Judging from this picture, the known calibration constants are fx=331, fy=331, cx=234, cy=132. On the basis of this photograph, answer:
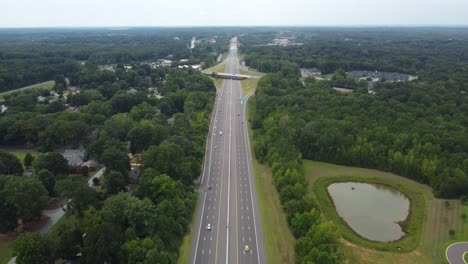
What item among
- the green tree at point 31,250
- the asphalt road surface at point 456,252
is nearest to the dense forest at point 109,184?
the green tree at point 31,250

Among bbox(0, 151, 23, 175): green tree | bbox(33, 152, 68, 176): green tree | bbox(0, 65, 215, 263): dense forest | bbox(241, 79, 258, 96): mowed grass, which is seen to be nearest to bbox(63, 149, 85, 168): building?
bbox(0, 65, 215, 263): dense forest

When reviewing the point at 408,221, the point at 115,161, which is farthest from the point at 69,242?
the point at 408,221

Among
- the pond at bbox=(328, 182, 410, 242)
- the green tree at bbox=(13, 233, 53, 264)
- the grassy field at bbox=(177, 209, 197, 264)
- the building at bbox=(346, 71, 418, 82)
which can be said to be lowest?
the pond at bbox=(328, 182, 410, 242)

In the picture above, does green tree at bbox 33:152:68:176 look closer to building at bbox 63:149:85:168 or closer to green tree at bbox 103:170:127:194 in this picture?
building at bbox 63:149:85:168

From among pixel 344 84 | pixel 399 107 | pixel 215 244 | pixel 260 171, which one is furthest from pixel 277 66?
pixel 215 244

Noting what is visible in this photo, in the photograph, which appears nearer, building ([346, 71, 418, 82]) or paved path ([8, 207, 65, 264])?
paved path ([8, 207, 65, 264])

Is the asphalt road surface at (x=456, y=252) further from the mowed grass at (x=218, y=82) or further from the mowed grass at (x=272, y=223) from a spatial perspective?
the mowed grass at (x=218, y=82)
